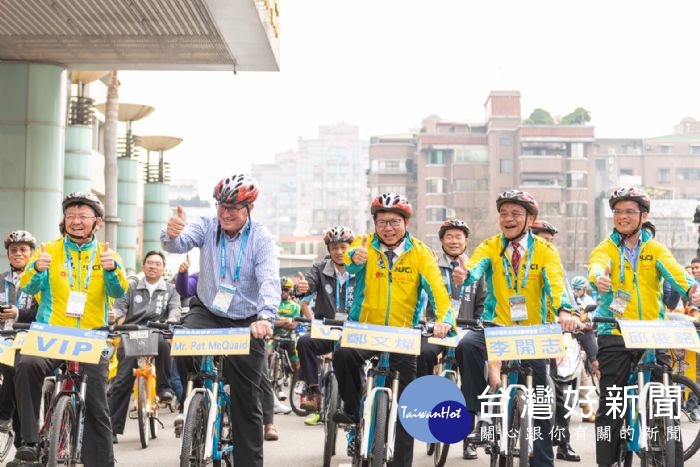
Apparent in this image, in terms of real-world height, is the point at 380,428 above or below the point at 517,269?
below

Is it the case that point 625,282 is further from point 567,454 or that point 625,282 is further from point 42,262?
point 42,262

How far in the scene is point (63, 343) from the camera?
25.2 feet

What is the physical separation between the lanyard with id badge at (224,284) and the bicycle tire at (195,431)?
0.66 meters

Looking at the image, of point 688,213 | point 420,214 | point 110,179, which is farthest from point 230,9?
point 420,214

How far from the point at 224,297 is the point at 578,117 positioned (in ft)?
323

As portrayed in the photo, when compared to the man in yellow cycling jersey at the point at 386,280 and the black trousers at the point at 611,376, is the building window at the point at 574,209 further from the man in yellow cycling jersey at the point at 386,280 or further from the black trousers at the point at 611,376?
the man in yellow cycling jersey at the point at 386,280

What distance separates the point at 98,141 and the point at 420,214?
58.6m

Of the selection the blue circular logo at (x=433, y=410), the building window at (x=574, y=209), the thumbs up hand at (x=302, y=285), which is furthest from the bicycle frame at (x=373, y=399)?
the building window at (x=574, y=209)

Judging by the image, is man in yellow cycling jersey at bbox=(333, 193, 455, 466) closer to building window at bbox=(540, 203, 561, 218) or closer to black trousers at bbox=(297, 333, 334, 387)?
A: black trousers at bbox=(297, 333, 334, 387)

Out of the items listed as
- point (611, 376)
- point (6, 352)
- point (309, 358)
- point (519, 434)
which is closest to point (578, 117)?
point (309, 358)

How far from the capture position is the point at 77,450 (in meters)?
7.70

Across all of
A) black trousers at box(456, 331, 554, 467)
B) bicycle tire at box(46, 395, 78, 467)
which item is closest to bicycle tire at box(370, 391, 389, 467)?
black trousers at box(456, 331, 554, 467)

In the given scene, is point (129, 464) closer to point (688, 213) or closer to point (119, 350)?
point (119, 350)

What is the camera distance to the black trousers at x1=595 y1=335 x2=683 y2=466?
8.24 meters
